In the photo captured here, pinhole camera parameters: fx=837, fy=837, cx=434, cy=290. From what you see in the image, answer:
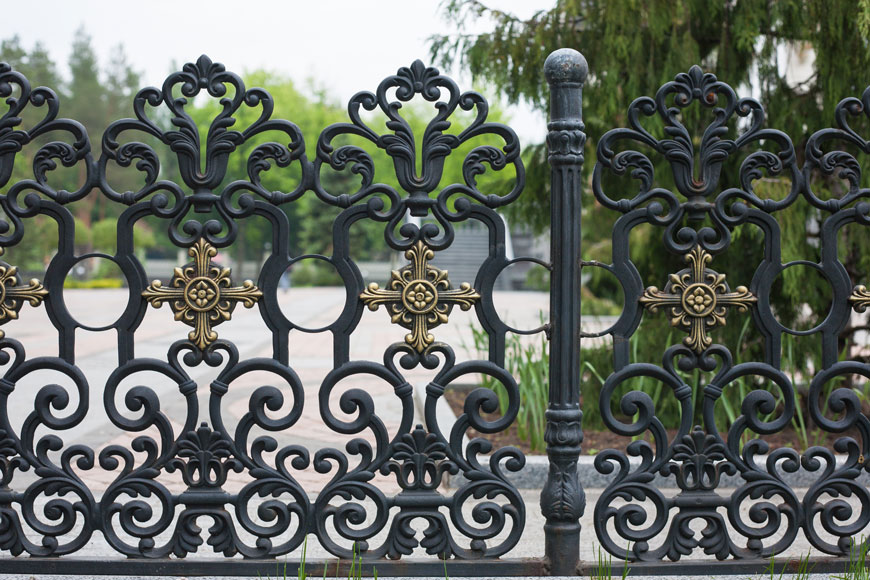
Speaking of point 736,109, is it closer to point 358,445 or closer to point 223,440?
point 358,445

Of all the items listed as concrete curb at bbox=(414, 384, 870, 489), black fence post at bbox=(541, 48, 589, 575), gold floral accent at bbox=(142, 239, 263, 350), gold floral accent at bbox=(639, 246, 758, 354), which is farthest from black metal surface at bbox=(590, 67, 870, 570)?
concrete curb at bbox=(414, 384, 870, 489)

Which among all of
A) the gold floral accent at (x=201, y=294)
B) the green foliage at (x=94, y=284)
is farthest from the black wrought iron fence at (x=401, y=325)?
the green foliage at (x=94, y=284)

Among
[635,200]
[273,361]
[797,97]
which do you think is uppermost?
[797,97]

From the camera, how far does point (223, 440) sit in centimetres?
292

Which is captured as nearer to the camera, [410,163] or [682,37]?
[410,163]

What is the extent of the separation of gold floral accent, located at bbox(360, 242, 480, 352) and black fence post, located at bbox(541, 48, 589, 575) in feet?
1.08

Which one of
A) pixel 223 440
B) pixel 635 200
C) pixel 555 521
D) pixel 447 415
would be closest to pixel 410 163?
pixel 635 200

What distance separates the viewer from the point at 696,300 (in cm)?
293

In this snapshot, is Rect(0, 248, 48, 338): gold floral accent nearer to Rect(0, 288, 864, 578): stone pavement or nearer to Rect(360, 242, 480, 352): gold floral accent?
Rect(0, 288, 864, 578): stone pavement

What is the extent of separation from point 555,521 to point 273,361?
1.13m

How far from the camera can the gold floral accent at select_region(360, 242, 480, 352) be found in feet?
9.45

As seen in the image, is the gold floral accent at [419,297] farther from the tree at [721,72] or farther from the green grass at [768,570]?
the tree at [721,72]

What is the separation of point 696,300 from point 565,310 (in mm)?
467

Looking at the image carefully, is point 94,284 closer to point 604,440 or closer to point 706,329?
point 604,440
